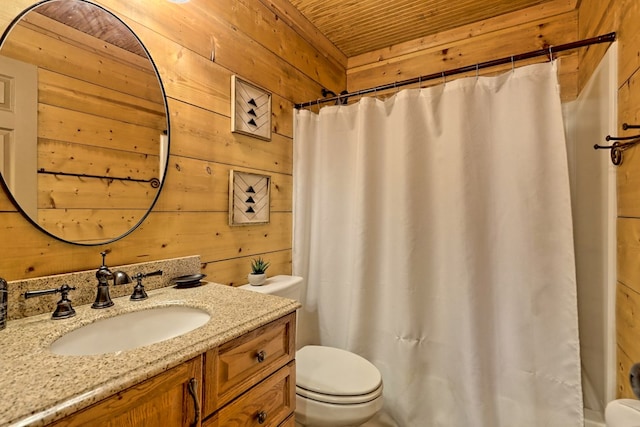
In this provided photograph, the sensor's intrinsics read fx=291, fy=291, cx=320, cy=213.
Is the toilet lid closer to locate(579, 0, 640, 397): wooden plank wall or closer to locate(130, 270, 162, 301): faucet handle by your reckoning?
locate(130, 270, 162, 301): faucet handle

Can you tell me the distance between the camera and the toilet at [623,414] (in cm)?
68

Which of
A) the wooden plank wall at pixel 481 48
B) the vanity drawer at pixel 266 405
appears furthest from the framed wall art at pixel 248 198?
the wooden plank wall at pixel 481 48

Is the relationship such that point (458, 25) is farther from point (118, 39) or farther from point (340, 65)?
point (118, 39)

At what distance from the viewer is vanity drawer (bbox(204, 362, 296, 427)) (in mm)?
790

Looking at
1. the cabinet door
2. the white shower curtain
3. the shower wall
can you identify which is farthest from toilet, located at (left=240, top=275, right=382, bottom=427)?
the shower wall

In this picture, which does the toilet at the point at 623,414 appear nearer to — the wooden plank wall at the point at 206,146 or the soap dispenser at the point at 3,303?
the wooden plank wall at the point at 206,146

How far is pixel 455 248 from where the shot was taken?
1.45 metres

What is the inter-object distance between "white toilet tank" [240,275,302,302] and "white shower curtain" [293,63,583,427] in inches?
10.8

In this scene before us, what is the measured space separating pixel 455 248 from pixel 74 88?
1670 millimetres

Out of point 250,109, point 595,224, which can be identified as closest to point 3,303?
point 250,109

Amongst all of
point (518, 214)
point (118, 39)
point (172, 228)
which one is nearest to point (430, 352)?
point (518, 214)

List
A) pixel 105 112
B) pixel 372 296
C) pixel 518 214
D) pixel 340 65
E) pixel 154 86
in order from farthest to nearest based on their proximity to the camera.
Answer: pixel 340 65 < pixel 372 296 < pixel 518 214 < pixel 154 86 < pixel 105 112

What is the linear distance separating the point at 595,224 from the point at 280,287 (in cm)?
155

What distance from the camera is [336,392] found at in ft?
3.97
